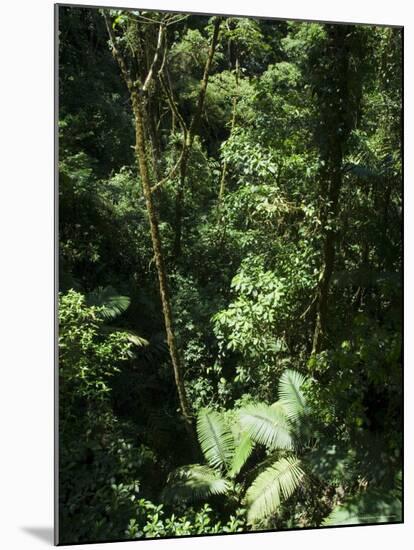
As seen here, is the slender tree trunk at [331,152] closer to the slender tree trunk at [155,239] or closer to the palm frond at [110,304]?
the slender tree trunk at [155,239]

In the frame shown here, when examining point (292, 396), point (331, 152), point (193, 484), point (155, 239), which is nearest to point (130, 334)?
point (155, 239)

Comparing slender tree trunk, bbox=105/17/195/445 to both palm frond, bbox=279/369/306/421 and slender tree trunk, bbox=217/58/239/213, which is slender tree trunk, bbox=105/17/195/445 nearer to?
slender tree trunk, bbox=217/58/239/213

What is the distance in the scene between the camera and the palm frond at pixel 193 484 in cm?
520

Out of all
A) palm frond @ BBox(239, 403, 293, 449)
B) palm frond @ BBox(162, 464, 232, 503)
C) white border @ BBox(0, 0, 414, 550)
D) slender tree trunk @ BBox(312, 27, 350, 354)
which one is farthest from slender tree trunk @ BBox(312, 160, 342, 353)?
white border @ BBox(0, 0, 414, 550)

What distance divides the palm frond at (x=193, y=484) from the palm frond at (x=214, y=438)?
8 centimetres

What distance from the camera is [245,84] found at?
17.7 ft

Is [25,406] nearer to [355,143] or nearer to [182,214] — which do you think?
[182,214]

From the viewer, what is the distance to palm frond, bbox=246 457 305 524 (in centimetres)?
534

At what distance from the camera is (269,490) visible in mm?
5344

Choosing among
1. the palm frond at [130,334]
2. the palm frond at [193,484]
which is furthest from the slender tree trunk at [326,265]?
the palm frond at [130,334]

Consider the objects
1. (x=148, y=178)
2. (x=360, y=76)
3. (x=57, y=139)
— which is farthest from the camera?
(x=360, y=76)

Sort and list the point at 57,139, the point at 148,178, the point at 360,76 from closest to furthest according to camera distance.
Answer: the point at 57,139, the point at 148,178, the point at 360,76
